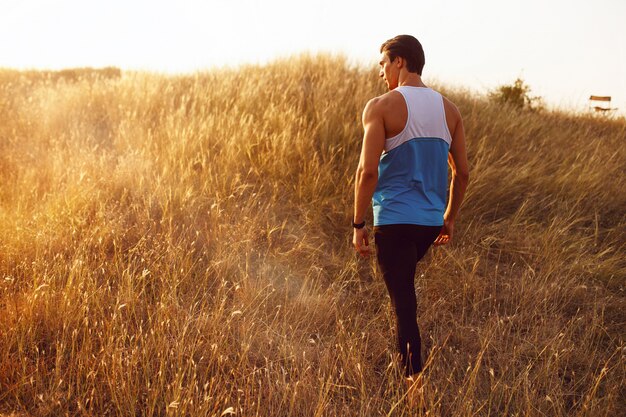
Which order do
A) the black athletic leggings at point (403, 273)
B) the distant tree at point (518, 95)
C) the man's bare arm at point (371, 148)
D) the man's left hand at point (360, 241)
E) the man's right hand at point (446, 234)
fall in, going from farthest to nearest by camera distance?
the distant tree at point (518, 95)
the man's right hand at point (446, 234)
the man's left hand at point (360, 241)
the black athletic leggings at point (403, 273)
the man's bare arm at point (371, 148)

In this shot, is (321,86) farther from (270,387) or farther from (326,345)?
(270,387)

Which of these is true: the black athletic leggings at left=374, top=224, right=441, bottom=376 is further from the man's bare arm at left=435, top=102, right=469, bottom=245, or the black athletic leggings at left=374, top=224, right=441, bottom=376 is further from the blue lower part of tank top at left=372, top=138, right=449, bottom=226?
the man's bare arm at left=435, top=102, right=469, bottom=245

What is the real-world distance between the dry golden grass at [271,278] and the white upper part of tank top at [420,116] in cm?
125

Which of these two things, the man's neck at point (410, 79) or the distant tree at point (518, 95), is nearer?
the man's neck at point (410, 79)

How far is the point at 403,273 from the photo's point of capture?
2471 mm

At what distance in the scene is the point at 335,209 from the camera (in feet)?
15.1

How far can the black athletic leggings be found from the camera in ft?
8.11

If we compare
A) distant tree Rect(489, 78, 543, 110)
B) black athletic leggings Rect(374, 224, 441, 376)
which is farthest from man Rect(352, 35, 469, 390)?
distant tree Rect(489, 78, 543, 110)

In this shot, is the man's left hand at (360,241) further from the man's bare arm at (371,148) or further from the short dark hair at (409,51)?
the short dark hair at (409,51)

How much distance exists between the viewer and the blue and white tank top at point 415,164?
2428 millimetres

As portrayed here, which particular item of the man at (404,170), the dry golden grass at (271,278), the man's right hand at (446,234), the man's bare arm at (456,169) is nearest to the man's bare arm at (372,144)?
the man at (404,170)

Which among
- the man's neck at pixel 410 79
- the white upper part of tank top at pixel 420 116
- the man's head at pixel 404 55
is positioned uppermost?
the man's head at pixel 404 55

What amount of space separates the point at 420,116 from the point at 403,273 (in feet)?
2.87

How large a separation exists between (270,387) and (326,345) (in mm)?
652
